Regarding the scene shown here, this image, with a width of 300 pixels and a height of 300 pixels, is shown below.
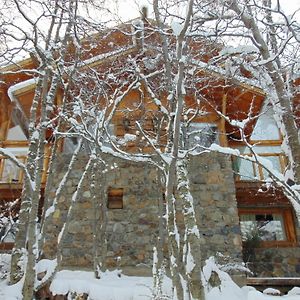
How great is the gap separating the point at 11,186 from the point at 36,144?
3.80 meters

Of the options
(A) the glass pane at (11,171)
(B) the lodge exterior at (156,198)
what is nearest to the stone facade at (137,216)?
(B) the lodge exterior at (156,198)

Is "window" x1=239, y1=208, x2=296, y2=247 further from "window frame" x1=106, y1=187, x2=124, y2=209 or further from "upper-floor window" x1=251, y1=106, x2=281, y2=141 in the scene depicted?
"window frame" x1=106, y1=187, x2=124, y2=209

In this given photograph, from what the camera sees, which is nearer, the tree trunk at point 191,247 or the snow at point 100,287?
the tree trunk at point 191,247

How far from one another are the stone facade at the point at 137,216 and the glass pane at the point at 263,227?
199cm

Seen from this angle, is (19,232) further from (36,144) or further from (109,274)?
(109,274)

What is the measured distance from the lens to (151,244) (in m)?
7.98

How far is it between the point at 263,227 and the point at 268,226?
0.44 feet

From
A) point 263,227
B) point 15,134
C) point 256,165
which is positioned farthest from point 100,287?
point 15,134

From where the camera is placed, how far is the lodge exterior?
313 inches

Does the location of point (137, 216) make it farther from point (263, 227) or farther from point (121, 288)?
point (263, 227)

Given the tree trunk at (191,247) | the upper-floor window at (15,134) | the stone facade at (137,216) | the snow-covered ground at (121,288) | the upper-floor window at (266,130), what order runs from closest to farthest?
the tree trunk at (191,247) < the snow-covered ground at (121,288) < the stone facade at (137,216) < the upper-floor window at (266,130) < the upper-floor window at (15,134)

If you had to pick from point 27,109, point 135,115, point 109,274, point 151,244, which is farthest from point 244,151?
point 27,109

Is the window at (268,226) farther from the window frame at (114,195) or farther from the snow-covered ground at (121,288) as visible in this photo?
the window frame at (114,195)

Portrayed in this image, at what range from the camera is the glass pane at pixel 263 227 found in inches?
395
